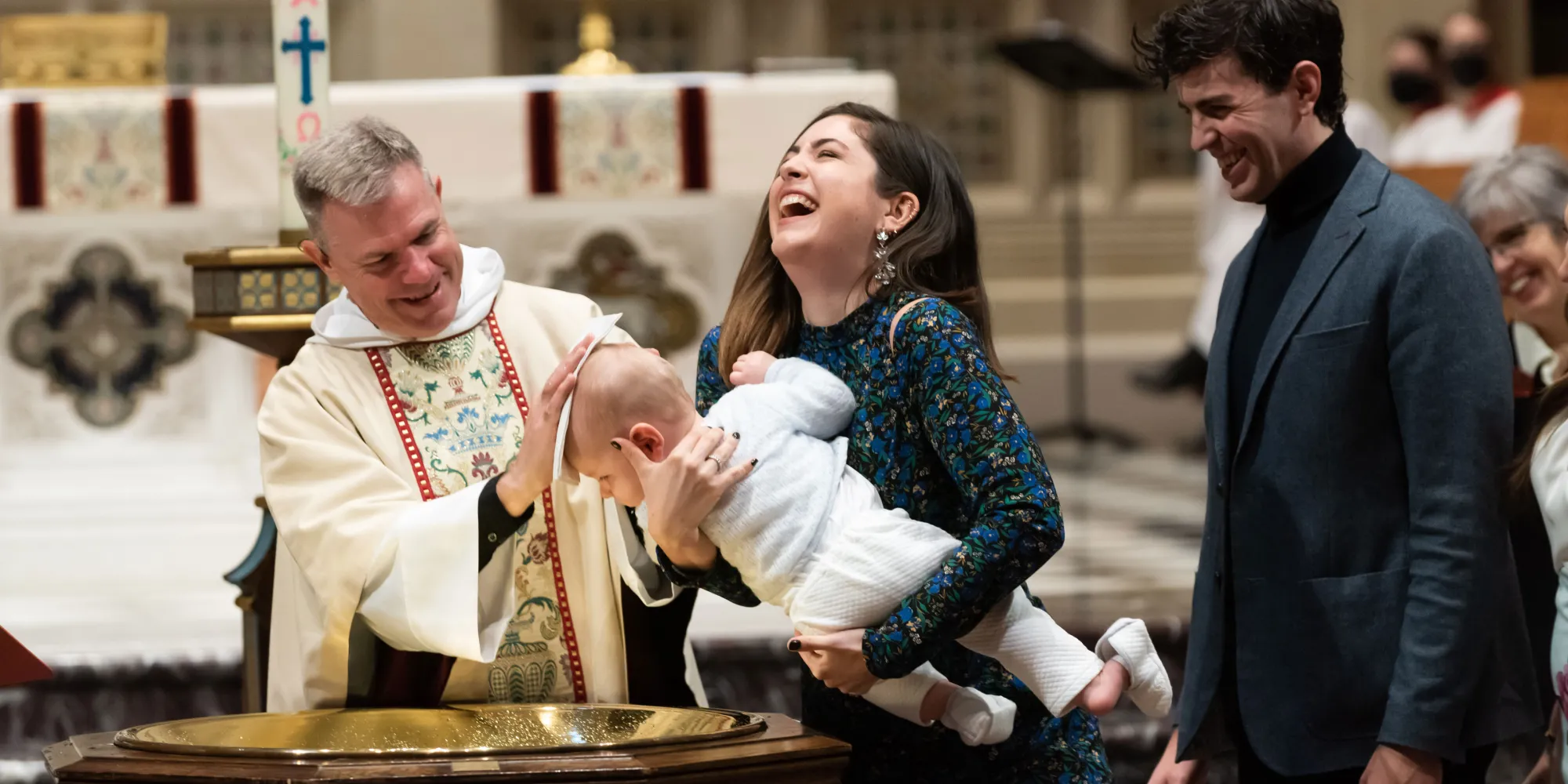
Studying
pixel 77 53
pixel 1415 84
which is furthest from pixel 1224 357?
pixel 1415 84

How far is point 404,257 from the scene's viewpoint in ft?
8.62

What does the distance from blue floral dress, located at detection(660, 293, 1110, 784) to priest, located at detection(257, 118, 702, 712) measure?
0.33m

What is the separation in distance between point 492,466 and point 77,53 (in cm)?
381

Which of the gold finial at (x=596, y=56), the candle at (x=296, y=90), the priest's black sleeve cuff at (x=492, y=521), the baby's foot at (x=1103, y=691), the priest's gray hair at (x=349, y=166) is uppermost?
the gold finial at (x=596, y=56)

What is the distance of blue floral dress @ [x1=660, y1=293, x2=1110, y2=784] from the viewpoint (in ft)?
7.02

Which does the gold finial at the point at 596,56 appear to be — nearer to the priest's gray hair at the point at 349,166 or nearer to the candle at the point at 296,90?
the candle at the point at 296,90

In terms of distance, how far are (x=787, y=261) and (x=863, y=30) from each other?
8630 millimetres

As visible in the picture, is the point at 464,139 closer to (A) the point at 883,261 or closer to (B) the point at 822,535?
(A) the point at 883,261

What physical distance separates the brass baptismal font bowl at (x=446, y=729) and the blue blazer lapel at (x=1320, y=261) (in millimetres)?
831

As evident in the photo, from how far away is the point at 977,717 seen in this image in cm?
227

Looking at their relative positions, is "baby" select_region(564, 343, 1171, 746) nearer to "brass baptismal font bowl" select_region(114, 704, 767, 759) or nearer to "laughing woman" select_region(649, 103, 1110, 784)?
"laughing woman" select_region(649, 103, 1110, 784)

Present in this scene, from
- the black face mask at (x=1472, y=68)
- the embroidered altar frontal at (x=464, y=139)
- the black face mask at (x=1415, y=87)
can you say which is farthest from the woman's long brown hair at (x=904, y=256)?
the black face mask at (x=1415, y=87)

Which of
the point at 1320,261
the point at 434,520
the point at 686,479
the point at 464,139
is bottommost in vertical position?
the point at 434,520

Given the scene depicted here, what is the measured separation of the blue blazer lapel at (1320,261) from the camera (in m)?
2.47
